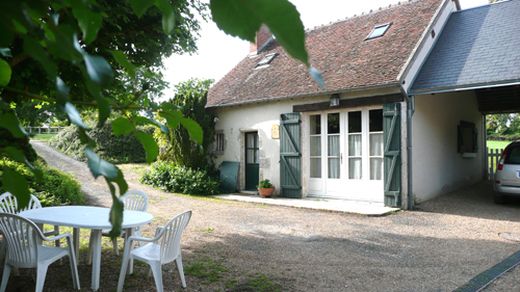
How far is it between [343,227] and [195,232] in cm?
276

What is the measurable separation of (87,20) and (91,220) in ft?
13.5

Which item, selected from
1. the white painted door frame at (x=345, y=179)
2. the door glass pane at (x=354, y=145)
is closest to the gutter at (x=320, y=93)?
the white painted door frame at (x=345, y=179)

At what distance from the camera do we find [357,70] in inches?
396

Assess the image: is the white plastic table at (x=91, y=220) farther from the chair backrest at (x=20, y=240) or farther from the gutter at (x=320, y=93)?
the gutter at (x=320, y=93)

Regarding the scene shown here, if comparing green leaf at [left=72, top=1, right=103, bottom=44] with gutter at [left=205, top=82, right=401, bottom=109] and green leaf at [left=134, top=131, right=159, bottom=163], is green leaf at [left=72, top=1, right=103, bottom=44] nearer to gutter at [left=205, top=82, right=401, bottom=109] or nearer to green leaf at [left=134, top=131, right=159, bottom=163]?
green leaf at [left=134, top=131, right=159, bottom=163]

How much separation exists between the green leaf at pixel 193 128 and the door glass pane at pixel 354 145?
9.49 m

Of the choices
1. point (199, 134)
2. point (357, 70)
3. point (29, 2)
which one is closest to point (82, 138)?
point (29, 2)

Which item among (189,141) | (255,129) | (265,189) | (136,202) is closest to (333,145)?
(265,189)

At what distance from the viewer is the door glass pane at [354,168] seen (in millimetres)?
9922

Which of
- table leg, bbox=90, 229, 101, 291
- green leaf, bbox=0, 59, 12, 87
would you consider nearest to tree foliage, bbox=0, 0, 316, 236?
green leaf, bbox=0, 59, 12, 87

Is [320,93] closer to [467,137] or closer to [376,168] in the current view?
[376,168]

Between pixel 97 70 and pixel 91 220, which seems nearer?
pixel 97 70

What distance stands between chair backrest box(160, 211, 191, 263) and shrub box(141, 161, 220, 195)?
8052mm

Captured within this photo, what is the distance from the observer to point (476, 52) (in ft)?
31.0
